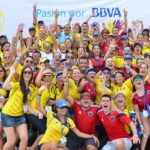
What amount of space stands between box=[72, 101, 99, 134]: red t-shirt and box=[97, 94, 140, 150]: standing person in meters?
0.14

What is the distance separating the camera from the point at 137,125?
274 inches

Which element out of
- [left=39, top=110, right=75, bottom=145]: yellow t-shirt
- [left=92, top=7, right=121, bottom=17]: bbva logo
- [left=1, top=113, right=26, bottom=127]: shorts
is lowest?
[left=39, top=110, right=75, bottom=145]: yellow t-shirt

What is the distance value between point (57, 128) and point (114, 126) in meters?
0.96

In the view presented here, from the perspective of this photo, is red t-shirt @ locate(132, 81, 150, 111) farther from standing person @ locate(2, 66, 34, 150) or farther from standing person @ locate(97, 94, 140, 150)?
standing person @ locate(2, 66, 34, 150)

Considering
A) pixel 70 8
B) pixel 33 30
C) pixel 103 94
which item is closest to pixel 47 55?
pixel 33 30

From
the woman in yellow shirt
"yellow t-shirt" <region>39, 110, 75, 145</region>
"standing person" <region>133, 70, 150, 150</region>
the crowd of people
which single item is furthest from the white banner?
"yellow t-shirt" <region>39, 110, 75, 145</region>

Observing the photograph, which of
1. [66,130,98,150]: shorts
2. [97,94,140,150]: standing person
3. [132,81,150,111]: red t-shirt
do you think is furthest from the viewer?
[132,81,150,111]: red t-shirt

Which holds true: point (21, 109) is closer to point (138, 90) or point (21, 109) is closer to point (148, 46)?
point (138, 90)

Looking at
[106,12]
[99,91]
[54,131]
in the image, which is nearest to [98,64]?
[99,91]

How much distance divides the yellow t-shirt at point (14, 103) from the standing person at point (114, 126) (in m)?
1.33

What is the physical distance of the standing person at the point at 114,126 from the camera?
6.54 metres

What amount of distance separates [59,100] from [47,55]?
2.00 meters

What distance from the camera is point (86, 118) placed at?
6.84 metres

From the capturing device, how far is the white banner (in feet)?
36.6
